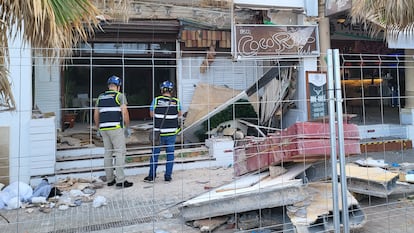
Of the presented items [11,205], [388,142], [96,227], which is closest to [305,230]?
[96,227]

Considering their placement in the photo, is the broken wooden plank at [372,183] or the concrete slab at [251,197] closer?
the concrete slab at [251,197]

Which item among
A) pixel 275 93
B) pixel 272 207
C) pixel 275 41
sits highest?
pixel 275 41

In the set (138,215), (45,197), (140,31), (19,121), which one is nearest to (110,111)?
(19,121)

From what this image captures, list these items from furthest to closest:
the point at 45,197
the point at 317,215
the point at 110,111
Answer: the point at 110,111, the point at 45,197, the point at 317,215

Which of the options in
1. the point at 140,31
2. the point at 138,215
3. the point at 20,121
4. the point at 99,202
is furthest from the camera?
the point at 140,31

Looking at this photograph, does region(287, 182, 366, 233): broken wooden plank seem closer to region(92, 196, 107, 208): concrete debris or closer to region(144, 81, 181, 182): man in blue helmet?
region(92, 196, 107, 208): concrete debris

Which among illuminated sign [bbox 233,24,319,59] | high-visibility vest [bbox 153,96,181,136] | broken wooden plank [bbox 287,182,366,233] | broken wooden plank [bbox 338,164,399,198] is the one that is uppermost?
illuminated sign [bbox 233,24,319,59]

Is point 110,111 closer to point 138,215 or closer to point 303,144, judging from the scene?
point 138,215

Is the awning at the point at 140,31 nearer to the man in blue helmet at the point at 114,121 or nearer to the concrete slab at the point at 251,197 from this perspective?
the man in blue helmet at the point at 114,121

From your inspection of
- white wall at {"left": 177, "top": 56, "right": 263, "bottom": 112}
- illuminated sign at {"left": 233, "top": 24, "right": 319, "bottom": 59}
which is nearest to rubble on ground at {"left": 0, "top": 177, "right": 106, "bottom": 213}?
white wall at {"left": 177, "top": 56, "right": 263, "bottom": 112}

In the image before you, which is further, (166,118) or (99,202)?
(166,118)

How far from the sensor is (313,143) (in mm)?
4168

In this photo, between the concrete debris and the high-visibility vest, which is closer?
the concrete debris

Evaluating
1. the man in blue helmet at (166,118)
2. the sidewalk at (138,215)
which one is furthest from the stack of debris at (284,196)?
the man in blue helmet at (166,118)
